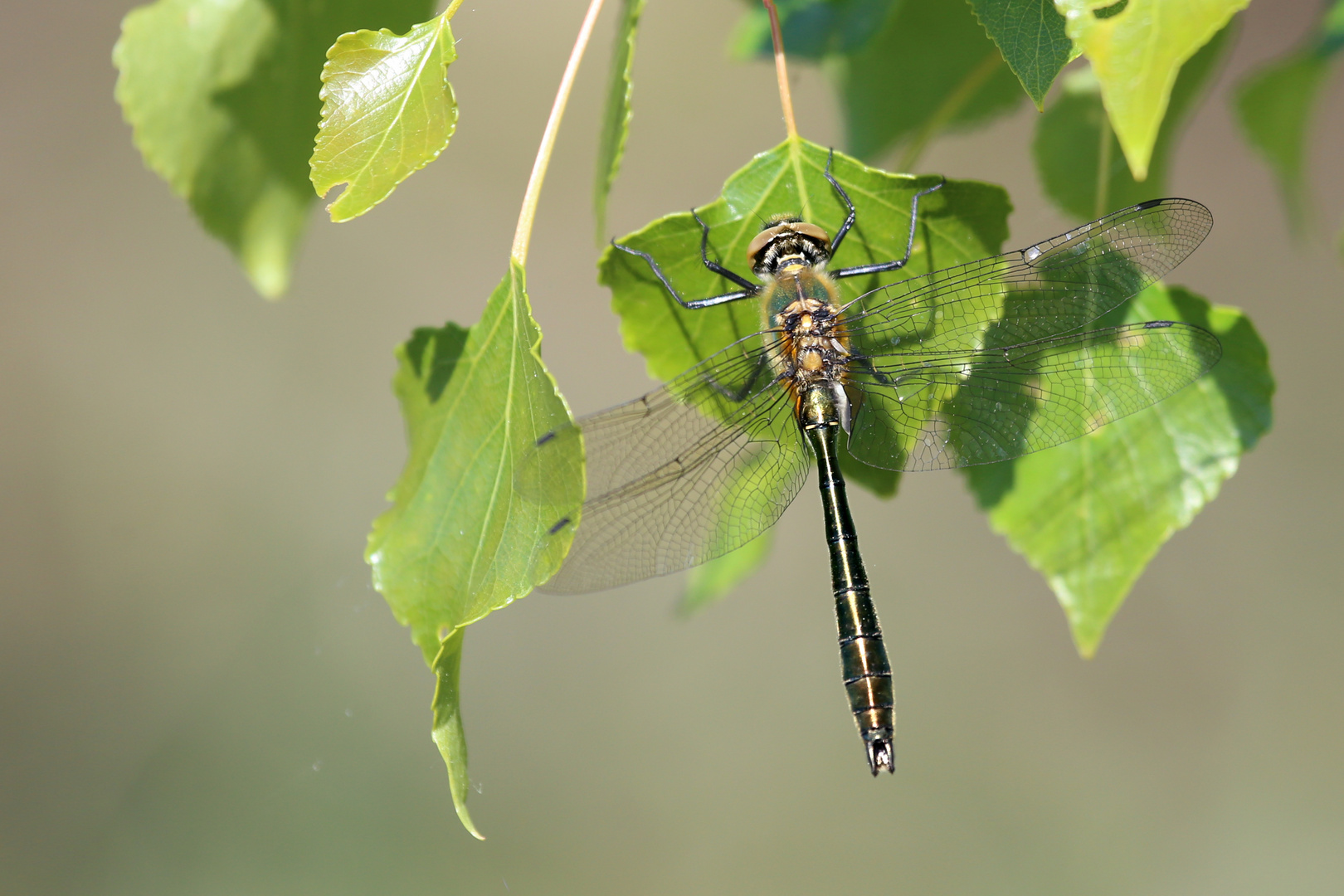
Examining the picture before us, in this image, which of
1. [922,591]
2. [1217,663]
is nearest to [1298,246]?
[922,591]

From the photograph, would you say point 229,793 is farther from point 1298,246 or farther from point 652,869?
point 1298,246

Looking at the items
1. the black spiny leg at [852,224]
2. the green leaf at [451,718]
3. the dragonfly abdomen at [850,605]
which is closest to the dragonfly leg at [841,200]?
the black spiny leg at [852,224]

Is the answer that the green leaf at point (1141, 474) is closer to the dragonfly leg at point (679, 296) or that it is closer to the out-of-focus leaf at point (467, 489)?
the dragonfly leg at point (679, 296)

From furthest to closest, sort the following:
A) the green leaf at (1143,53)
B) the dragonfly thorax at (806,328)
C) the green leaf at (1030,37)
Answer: the dragonfly thorax at (806,328) → the green leaf at (1030,37) → the green leaf at (1143,53)

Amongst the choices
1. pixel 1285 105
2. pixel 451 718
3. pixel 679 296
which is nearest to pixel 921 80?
pixel 1285 105

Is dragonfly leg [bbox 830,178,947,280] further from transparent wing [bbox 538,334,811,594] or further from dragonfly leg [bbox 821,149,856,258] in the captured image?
transparent wing [bbox 538,334,811,594]

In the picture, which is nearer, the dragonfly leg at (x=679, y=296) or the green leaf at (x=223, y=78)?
the dragonfly leg at (x=679, y=296)
